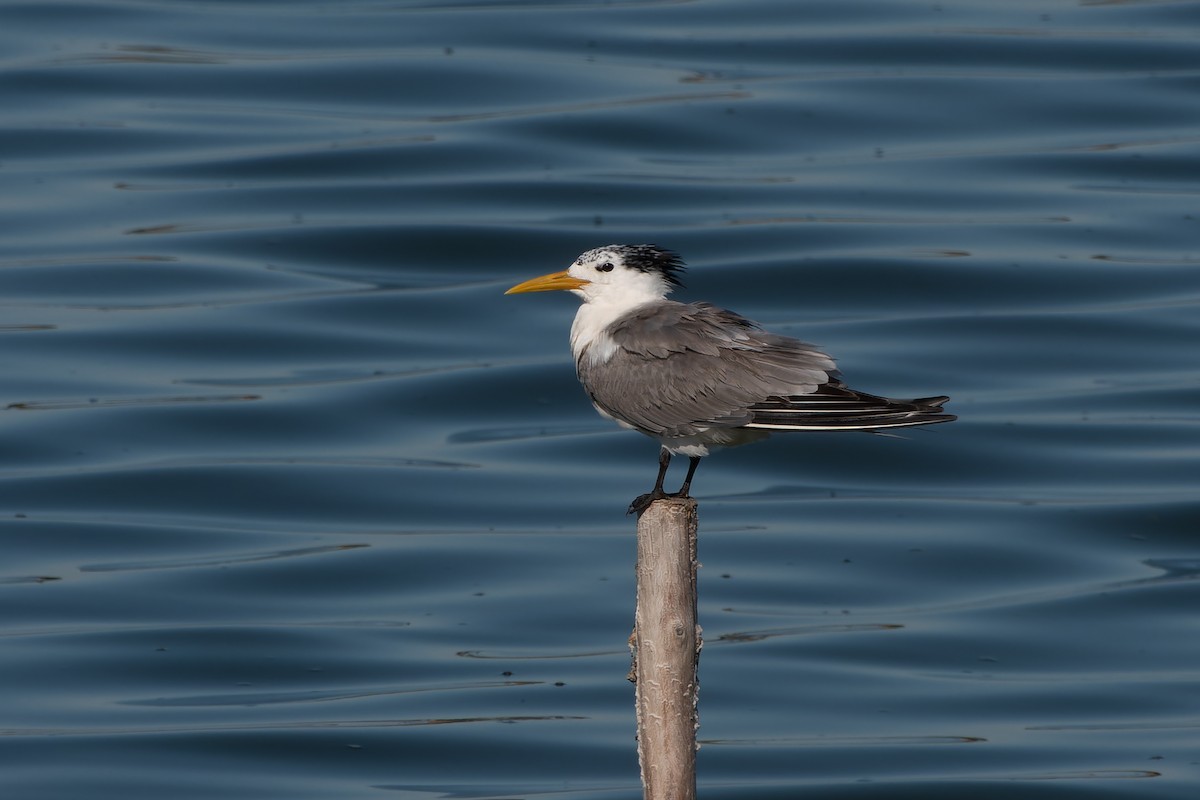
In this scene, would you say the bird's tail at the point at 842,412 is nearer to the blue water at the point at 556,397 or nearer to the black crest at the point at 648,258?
the black crest at the point at 648,258

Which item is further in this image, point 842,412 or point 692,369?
point 692,369

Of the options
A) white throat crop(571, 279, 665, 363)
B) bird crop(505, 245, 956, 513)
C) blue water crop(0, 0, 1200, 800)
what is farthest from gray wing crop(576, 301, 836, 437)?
blue water crop(0, 0, 1200, 800)

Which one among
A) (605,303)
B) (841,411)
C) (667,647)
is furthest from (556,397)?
(667,647)

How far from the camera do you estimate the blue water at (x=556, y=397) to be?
18.2 metres

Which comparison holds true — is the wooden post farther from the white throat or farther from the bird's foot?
the white throat

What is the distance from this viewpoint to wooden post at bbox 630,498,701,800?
30.0 ft

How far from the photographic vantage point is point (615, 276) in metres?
11.2

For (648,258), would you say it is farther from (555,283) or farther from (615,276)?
(555,283)

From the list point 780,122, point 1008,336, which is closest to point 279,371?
point 1008,336

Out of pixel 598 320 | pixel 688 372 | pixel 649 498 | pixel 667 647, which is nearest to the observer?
pixel 667 647

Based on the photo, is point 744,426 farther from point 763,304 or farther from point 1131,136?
point 1131,136

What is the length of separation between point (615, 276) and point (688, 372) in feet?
3.52

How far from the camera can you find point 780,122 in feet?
119

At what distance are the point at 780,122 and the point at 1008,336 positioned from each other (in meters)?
9.37
